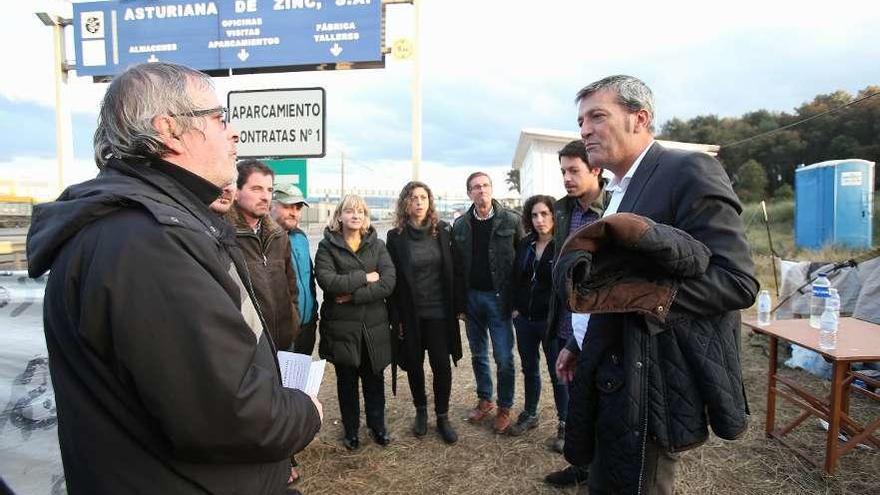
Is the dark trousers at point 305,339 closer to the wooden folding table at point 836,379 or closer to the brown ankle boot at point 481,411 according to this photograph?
the brown ankle boot at point 481,411

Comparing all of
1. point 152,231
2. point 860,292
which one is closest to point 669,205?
point 152,231

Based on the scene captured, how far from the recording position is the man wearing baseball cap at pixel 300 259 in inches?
134

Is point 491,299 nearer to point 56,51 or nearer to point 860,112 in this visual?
point 56,51

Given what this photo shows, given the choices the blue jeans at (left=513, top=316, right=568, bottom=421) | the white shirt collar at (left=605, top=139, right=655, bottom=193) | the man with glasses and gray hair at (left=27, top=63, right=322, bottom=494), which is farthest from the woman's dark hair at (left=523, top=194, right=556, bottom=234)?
the man with glasses and gray hair at (left=27, top=63, right=322, bottom=494)

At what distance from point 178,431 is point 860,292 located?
596 centimetres

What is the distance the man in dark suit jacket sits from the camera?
1536mm

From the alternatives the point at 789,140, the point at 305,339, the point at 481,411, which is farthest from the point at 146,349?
the point at 789,140

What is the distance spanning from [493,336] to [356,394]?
120cm

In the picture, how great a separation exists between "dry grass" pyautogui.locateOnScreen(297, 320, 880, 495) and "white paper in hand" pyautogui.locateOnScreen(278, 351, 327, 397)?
155cm

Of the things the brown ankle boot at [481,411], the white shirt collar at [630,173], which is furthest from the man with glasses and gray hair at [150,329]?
the brown ankle boot at [481,411]

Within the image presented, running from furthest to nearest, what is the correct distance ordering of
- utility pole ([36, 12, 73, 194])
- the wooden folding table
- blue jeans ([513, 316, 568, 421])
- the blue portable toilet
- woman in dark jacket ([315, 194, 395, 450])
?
the blue portable toilet, utility pole ([36, 12, 73, 194]), blue jeans ([513, 316, 568, 421]), woman in dark jacket ([315, 194, 395, 450]), the wooden folding table

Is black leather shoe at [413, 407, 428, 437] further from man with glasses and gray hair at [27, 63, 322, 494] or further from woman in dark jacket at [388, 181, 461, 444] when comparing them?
man with glasses and gray hair at [27, 63, 322, 494]

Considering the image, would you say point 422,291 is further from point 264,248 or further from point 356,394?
point 264,248

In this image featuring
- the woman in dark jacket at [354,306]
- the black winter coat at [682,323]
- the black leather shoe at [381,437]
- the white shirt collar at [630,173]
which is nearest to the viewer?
the black winter coat at [682,323]
